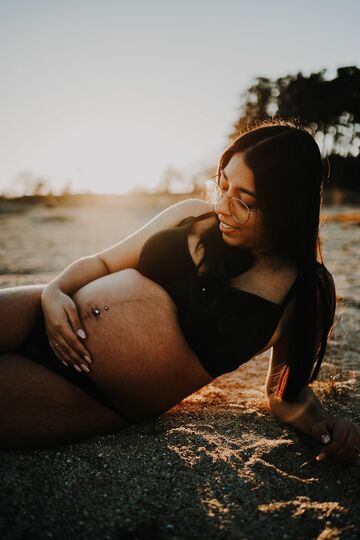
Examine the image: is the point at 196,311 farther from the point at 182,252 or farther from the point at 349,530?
the point at 349,530

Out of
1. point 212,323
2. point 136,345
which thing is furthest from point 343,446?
point 136,345

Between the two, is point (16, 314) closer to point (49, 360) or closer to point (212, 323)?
point (49, 360)

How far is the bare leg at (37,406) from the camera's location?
4.42ft

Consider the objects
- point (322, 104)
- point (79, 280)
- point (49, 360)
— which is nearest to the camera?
point (49, 360)

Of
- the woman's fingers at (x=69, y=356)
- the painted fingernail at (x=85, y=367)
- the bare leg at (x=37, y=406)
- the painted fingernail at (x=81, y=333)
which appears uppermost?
the painted fingernail at (x=81, y=333)

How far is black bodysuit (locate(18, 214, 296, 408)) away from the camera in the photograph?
1.37 metres

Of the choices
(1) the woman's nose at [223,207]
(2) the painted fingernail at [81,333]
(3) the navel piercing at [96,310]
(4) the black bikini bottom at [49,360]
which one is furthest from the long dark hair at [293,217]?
(4) the black bikini bottom at [49,360]

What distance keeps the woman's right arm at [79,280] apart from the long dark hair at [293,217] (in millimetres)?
204

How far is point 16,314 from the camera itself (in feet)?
4.80

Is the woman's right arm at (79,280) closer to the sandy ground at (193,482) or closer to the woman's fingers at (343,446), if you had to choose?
the sandy ground at (193,482)

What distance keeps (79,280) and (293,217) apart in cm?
97

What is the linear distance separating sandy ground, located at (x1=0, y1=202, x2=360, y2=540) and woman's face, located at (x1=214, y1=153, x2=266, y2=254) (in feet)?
2.95

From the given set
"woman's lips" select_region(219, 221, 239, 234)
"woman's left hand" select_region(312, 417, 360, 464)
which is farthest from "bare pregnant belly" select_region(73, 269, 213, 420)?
"woman's left hand" select_region(312, 417, 360, 464)

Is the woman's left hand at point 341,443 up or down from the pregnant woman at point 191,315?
down
